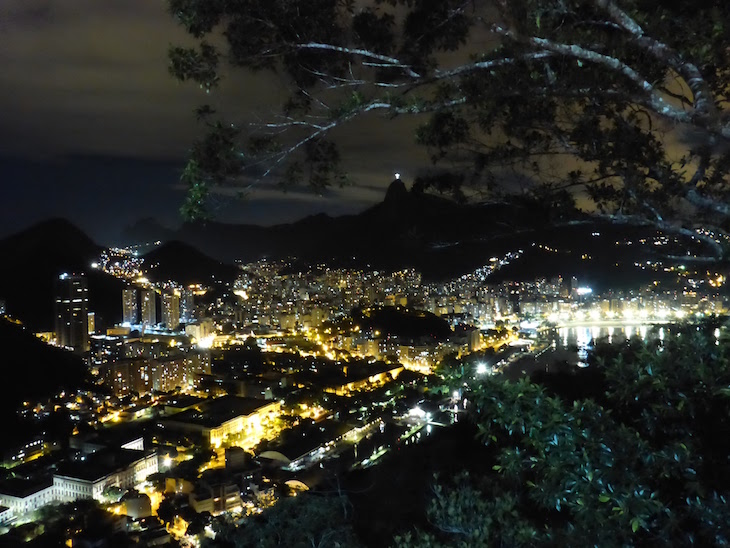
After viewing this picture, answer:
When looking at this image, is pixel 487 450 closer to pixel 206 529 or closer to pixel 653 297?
pixel 206 529

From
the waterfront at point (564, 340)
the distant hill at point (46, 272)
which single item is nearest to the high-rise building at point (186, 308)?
the distant hill at point (46, 272)

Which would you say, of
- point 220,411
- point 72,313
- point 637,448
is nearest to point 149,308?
point 72,313

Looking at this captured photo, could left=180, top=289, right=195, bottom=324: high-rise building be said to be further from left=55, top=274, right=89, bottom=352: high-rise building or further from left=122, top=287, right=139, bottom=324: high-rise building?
left=55, top=274, right=89, bottom=352: high-rise building

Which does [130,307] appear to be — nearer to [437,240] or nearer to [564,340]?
[564,340]

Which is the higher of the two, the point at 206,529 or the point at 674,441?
the point at 674,441

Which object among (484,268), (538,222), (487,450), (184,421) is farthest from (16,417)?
→ (484,268)
